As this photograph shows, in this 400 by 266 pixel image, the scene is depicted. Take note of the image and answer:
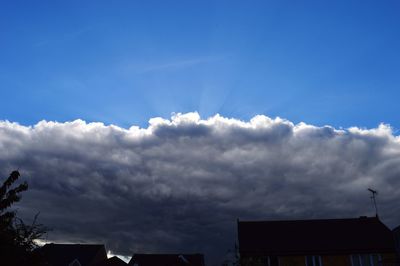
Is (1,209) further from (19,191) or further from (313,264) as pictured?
(313,264)

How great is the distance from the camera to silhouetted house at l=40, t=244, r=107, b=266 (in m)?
70.4

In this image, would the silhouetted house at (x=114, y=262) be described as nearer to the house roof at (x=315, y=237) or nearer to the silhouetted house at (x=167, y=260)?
the silhouetted house at (x=167, y=260)

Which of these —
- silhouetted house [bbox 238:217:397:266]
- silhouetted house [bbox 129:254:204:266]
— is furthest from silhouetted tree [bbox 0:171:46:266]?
silhouetted house [bbox 129:254:204:266]

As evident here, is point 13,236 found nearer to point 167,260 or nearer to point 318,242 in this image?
point 318,242

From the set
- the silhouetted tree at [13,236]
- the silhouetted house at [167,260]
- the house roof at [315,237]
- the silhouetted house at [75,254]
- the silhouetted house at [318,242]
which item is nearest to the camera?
the silhouetted tree at [13,236]

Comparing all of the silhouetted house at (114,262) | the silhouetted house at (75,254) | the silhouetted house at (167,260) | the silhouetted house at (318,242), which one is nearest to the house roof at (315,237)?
the silhouetted house at (318,242)

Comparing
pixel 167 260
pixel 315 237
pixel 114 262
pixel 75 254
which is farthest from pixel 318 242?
pixel 75 254

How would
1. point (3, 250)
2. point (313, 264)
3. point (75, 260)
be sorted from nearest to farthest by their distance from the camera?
1. point (3, 250)
2. point (313, 264)
3. point (75, 260)

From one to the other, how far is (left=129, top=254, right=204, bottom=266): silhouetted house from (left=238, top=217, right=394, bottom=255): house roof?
16129 millimetres

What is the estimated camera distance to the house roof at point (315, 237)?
4588cm

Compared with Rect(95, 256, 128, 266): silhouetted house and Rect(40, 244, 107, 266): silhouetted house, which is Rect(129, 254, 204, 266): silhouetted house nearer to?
Rect(95, 256, 128, 266): silhouetted house

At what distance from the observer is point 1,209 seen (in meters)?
18.1

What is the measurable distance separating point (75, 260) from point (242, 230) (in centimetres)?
3487

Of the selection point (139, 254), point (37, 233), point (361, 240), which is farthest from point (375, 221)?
point (37, 233)
